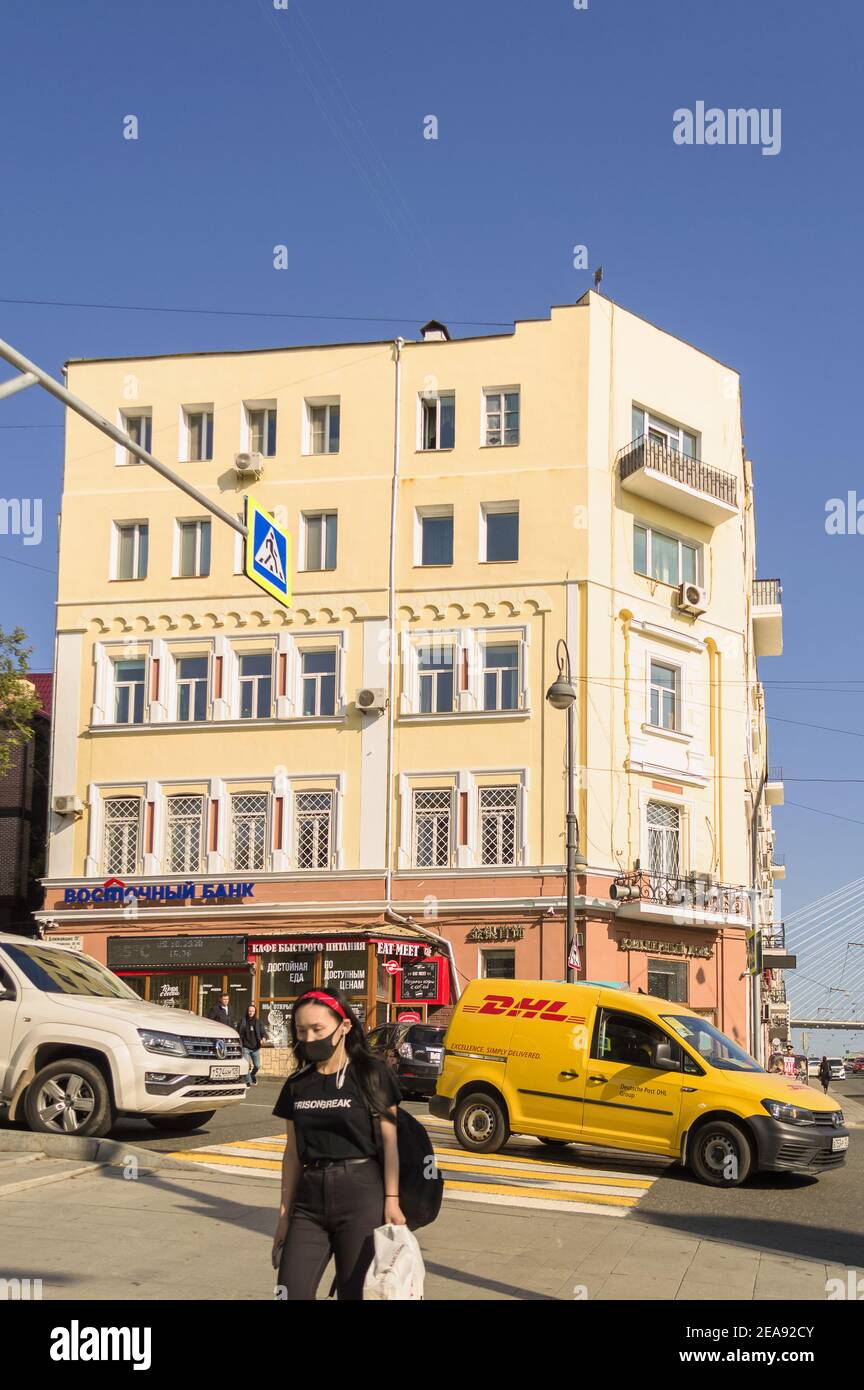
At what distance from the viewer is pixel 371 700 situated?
1518 inches

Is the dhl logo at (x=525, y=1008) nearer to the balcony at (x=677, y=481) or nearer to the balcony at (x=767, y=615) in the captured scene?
the balcony at (x=677, y=481)

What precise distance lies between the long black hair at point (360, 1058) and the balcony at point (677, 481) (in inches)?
1309

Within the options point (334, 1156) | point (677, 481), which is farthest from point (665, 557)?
point (334, 1156)

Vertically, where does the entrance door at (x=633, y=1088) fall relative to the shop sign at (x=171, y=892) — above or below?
below

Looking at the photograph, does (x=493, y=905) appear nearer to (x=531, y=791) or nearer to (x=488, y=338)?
(x=531, y=791)

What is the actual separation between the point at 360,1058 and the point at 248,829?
107 ft

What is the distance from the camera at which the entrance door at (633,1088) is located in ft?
53.8

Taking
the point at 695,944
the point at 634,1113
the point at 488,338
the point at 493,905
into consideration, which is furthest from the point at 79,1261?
the point at 488,338

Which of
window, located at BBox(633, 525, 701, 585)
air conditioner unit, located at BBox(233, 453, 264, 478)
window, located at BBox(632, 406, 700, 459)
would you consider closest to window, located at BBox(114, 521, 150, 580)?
air conditioner unit, located at BBox(233, 453, 264, 478)

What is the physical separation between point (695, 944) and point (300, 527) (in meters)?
14.7

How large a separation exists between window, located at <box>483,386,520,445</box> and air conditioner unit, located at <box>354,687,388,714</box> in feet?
23.6

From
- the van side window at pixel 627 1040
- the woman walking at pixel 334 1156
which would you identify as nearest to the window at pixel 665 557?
the van side window at pixel 627 1040

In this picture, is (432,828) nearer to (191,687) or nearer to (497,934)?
(497,934)

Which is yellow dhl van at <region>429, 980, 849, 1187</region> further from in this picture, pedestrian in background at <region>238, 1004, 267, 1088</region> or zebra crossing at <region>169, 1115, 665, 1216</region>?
pedestrian in background at <region>238, 1004, 267, 1088</region>
